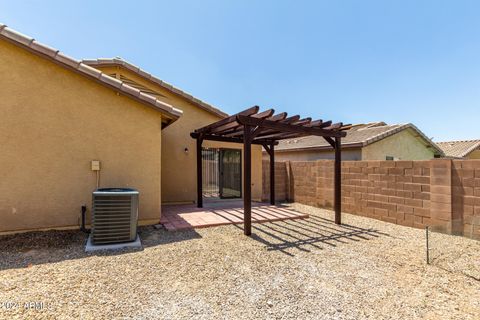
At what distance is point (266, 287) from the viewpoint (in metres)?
3.17

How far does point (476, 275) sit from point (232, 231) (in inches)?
186

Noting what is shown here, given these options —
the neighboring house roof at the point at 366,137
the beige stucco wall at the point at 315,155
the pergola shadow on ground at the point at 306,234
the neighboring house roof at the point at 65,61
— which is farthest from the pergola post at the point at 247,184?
the beige stucco wall at the point at 315,155

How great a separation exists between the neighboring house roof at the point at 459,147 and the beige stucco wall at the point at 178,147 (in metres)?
21.7

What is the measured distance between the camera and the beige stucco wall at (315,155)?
12.8 meters

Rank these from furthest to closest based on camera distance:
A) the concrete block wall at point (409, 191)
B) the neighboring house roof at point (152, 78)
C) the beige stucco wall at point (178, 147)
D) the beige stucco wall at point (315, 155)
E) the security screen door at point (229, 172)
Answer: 1. the beige stucco wall at point (315, 155)
2. the security screen door at point (229, 172)
3. the beige stucco wall at point (178, 147)
4. the neighboring house roof at point (152, 78)
5. the concrete block wall at point (409, 191)

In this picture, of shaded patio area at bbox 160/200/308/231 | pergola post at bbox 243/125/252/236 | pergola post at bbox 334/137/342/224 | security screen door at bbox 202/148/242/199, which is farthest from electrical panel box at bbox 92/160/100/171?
pergola post at bbox 334/137/342/224

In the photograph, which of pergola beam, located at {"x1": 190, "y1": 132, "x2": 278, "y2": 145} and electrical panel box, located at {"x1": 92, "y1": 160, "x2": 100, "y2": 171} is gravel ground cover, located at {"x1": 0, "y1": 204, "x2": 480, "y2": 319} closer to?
electrical panel box, located at {"x1": 92, "y1": 160, "x2": 100, "y2": 171}

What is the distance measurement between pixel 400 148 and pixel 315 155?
18.9 ft

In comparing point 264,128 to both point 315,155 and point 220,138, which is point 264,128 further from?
point 315,155

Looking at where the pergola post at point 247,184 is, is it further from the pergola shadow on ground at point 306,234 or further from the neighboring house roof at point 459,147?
the neighboring house roof at point 459,147

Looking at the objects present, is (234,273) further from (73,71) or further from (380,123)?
(380,123)

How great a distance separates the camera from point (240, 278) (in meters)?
3.43

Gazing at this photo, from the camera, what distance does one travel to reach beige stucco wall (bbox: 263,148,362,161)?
12.8m

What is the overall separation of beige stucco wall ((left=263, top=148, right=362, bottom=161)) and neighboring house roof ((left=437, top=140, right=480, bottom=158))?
12308mm
